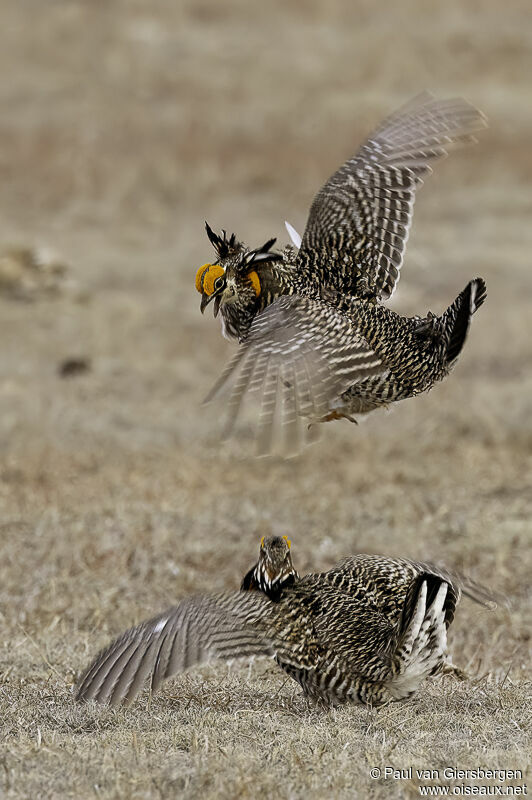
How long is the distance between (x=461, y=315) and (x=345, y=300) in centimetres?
52

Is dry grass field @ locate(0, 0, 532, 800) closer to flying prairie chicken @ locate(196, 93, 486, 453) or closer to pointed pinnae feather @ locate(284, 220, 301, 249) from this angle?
flying prairie chicken @ locate(196, 93, 486, 453)

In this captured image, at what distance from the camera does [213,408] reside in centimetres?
1166

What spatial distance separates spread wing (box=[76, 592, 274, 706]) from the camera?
4195 mm

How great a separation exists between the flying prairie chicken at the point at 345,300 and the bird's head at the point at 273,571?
22.4 inches

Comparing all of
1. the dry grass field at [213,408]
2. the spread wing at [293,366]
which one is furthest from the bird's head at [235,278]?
the dry grass field at [213,408]

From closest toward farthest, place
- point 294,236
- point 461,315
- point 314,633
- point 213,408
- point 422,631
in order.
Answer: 1. point 422,631
2. point 314,633
3. point 461,315
4. point 294,236
5. point 213,408

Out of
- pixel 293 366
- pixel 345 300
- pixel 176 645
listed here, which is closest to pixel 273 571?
pixel 176 645

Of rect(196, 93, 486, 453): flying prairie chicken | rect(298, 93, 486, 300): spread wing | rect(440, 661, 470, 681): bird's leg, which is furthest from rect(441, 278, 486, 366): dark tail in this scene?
rect(440, 661, 470, 681): bird's leg

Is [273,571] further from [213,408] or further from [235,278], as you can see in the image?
[213,408]

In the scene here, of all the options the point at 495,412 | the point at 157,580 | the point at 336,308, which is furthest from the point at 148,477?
the point at 336,308

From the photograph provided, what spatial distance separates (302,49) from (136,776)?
27.4 m

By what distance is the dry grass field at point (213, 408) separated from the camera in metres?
4.00

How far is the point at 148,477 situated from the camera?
9.06m

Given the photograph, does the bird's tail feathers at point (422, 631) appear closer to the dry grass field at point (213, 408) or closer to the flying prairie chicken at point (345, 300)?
the dry grass field at point (213, 408)
